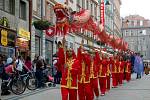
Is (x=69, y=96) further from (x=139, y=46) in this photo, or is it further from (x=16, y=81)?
(x=139, y=46)

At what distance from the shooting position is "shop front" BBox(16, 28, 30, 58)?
1074 inches

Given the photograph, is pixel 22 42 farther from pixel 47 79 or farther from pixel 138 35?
pixel 138 35

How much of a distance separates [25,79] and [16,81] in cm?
148

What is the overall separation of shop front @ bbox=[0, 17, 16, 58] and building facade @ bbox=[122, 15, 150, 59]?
350 ft

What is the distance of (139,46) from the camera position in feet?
447

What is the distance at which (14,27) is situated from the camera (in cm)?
2689

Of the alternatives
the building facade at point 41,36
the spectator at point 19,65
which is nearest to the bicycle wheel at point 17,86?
the spectator at point 19,65

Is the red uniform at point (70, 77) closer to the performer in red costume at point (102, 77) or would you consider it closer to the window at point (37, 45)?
the performer in red costume at point (102, 77)

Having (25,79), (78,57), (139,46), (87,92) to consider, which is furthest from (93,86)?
(139,46)

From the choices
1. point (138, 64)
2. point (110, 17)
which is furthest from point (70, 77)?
point (110, 17)

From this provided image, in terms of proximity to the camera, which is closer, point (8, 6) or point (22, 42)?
point (8, 6)

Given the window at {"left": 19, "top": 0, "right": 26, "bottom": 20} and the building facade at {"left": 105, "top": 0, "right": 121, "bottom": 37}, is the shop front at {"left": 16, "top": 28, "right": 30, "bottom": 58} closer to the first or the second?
the window at {"left": 19, "top": 0, "right": 26, "bottom": 20}

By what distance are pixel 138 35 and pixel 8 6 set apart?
116744 millimetres

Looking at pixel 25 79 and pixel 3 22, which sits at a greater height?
pixel 3 22
